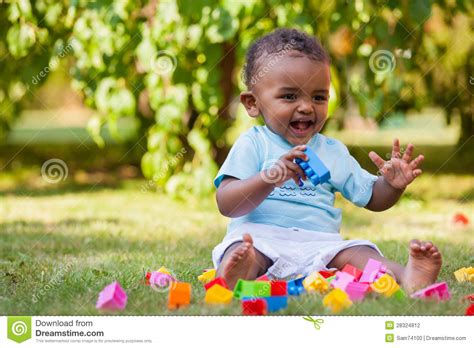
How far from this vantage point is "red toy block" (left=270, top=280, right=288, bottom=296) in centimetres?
194

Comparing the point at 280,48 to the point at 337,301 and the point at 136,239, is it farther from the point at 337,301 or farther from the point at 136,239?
the point at 136,239

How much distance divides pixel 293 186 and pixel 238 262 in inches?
14.0

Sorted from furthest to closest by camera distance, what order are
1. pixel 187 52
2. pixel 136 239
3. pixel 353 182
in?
pixel 187 52 < pixel 136 239 < pixel 353 182

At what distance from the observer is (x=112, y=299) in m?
1.80

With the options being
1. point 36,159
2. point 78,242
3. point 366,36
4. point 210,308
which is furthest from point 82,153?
point 210,308

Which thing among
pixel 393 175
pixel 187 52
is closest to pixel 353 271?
pixel 393 175

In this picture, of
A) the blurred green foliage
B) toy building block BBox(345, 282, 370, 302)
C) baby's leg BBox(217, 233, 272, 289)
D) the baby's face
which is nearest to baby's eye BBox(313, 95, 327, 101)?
the baby's face

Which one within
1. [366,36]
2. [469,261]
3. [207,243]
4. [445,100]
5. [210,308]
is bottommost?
[210,308]

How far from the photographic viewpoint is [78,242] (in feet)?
9.45

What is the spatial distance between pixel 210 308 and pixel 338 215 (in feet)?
2.20

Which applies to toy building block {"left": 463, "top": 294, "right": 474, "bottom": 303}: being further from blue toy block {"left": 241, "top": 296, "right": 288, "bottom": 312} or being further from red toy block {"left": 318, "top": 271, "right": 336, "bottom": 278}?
blue toy block {"left": 241, "top": 296, "right": 288, "bottom": 312}

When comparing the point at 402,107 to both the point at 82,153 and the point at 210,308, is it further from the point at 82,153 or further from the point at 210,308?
the point at 210,308

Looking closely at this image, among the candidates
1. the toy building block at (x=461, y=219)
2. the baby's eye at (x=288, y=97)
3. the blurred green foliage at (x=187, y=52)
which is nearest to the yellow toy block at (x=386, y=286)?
the baby's eye at (x=288, y=97)
